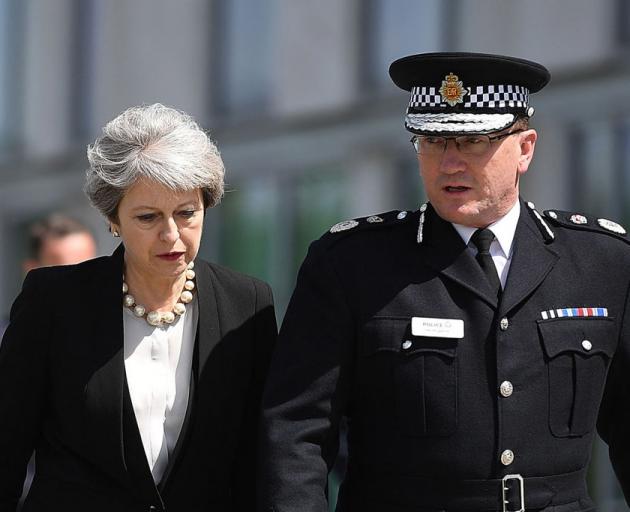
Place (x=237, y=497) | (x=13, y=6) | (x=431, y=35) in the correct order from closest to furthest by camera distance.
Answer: (x=237, y=497), (x=431, y=35), (x=13, y=6)

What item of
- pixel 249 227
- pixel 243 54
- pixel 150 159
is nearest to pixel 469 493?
pixel 150 159

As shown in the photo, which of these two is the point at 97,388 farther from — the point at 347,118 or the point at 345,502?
the point at 347,118

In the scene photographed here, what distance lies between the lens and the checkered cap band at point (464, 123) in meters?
3.65

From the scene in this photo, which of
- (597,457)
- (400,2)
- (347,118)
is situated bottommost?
(597,457)

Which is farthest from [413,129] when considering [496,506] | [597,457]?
[597,457]

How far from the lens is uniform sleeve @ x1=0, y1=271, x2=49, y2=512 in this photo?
3.80 metres

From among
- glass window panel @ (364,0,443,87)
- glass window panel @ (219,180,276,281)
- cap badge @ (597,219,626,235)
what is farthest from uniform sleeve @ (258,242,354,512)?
glass window panel @ (219,180,276,281)

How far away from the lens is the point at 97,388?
3756mm

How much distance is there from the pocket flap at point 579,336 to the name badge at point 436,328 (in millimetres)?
207

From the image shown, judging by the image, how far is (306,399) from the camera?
12.0ft

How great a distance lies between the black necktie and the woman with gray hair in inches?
23.5

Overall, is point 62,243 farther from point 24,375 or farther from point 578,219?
point 578,219

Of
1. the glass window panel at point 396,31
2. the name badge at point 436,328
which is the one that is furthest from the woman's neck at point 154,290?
the glass window panel at point 396,31

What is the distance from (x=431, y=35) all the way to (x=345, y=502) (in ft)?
19.5
